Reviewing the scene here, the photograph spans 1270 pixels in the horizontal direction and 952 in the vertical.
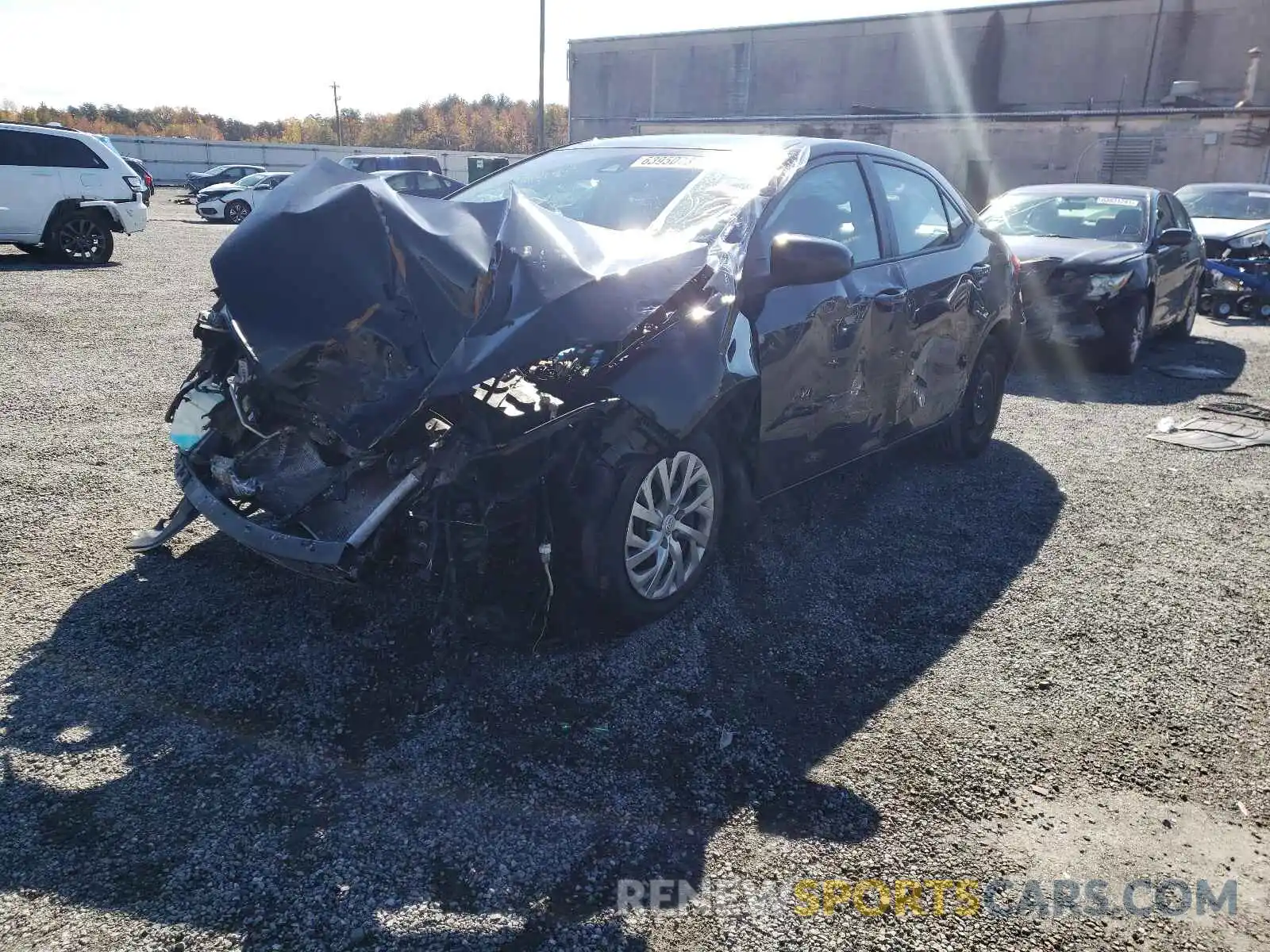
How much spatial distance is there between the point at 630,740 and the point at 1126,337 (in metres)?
7.26

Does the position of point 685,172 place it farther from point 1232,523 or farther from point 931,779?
point 1232,523

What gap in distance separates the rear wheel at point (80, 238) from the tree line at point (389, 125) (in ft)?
180

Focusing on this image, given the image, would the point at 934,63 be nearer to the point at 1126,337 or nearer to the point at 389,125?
the point at 1126,337

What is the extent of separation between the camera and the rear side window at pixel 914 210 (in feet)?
15.1

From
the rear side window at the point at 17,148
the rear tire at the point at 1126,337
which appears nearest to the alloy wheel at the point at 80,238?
the rear side window at the point at 17,148

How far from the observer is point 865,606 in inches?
148

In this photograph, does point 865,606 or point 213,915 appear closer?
point 213,915

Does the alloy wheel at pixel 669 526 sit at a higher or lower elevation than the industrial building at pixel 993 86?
lower

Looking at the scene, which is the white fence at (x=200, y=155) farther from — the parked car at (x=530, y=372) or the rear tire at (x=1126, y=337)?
the parked car at (x=530, y=372)

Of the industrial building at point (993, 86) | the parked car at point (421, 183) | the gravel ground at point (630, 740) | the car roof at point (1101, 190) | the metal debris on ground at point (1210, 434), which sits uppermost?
the industrial building at point (993, 86)

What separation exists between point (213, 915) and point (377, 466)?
136 cm

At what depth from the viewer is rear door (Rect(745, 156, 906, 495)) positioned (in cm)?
368

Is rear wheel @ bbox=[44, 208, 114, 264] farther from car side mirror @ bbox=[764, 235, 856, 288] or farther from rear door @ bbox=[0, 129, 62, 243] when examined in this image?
car side mirror @ bbox=[764, 235, 856, 288]

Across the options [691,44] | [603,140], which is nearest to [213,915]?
[603,140]
